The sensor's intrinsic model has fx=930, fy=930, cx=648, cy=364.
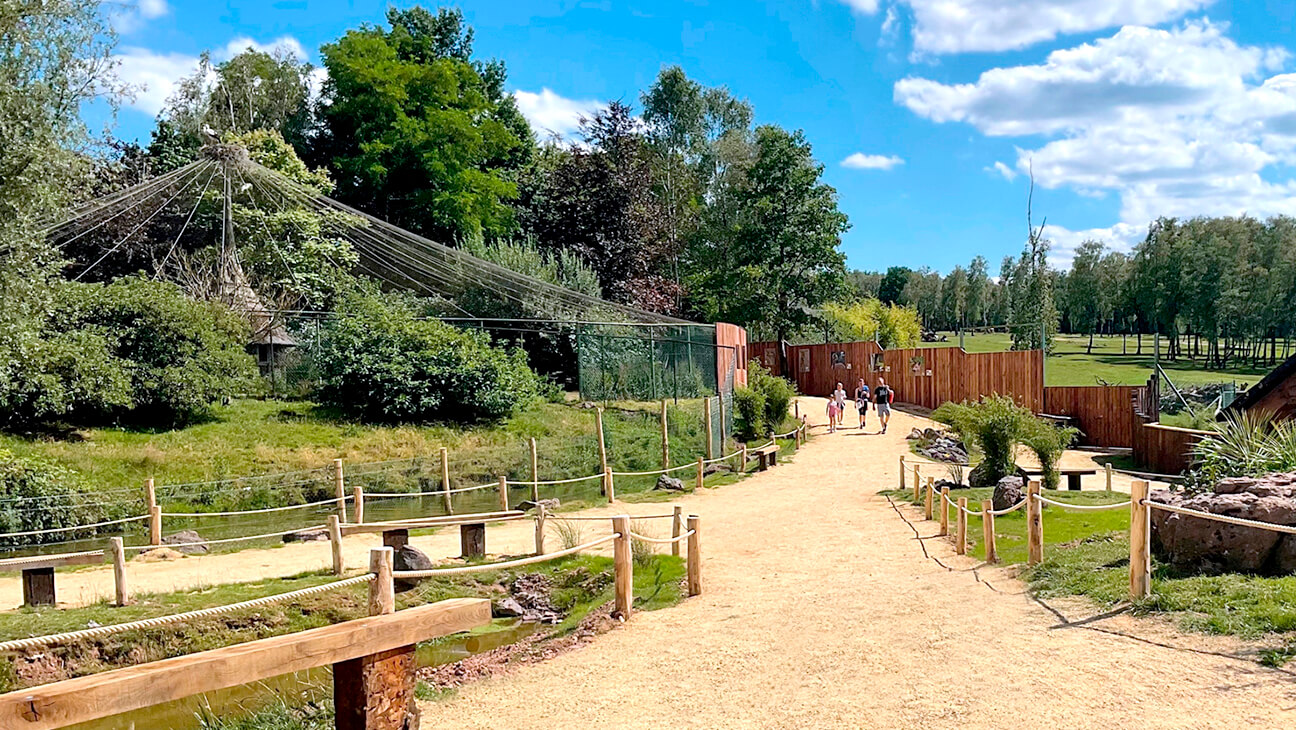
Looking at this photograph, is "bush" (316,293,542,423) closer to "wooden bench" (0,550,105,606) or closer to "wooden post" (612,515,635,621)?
"wooden bench" (0,550,105,606)

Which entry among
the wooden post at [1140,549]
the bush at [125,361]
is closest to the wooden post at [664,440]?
the bush at [125,361]

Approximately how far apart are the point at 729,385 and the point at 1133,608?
2007cm

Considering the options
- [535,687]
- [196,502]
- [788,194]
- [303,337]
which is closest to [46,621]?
[535,687]

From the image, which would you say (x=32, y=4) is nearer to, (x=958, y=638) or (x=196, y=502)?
(x=196, y=502)

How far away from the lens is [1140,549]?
734cm

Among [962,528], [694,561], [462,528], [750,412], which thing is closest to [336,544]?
[462,528]

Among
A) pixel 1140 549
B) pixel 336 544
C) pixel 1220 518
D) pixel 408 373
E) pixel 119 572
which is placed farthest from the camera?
pixel 408 373

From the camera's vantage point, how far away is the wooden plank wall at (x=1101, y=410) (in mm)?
26297

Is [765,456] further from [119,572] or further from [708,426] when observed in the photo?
[119,572]

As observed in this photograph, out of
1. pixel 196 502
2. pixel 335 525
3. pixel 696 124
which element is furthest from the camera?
pixel 696 124

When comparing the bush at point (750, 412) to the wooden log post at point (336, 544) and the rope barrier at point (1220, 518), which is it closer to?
the wooden log post at point (336, 544)

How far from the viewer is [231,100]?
40.2 meters

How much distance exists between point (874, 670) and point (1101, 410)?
24031 millimetres

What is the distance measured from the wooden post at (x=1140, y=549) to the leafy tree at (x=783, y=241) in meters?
32.8
